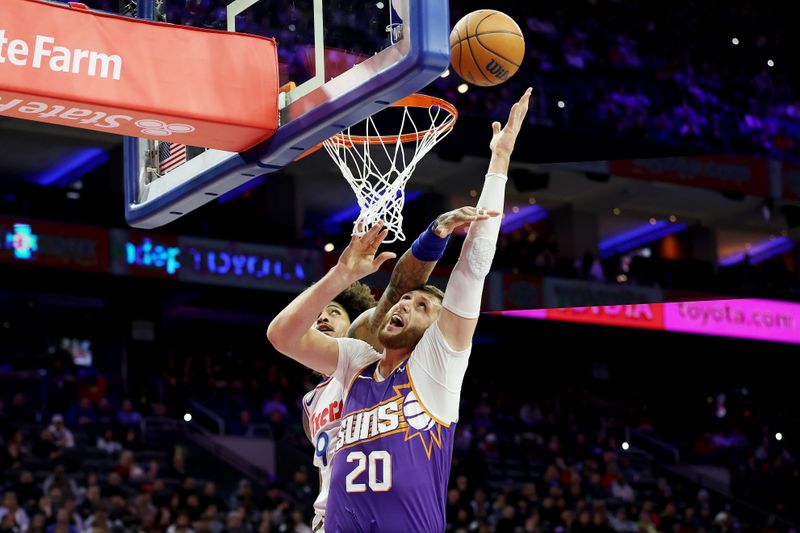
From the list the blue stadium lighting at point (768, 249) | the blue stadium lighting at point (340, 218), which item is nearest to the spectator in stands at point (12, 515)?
the blue stadium lighting at point (340, 218)

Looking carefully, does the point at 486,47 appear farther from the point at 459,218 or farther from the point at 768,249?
the point at 768,249

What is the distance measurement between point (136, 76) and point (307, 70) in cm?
66

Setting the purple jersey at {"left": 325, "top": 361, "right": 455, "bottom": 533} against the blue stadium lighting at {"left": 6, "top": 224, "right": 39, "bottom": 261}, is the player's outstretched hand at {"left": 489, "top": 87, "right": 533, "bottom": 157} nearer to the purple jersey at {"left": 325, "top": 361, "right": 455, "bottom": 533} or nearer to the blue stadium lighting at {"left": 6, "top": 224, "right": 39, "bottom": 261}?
the purple jersey at {"left": 325, "top": 361, "right": 455, "bottom": 533}

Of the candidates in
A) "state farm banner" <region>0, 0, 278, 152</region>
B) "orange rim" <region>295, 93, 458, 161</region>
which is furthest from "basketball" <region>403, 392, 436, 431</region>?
"orange rim" <region>295, 93, 458, 161</region>

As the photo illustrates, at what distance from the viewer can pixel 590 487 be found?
18.7m

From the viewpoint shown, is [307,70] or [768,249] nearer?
[307,70]

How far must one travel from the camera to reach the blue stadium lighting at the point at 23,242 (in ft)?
58.4

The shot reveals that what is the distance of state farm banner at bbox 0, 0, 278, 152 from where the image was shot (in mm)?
4168

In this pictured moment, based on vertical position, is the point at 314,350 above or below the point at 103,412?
below

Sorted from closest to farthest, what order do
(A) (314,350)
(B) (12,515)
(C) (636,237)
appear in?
1. (A) (314,350)
2. (B) (12,515)
3. (C) (636,237)

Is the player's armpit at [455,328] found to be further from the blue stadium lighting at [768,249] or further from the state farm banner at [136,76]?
the blue stadium lighting at [768,249]

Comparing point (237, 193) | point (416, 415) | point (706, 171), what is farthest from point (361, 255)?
point (706, 171)

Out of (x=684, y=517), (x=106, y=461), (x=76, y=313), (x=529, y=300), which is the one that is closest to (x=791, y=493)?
(x=684, y=517)

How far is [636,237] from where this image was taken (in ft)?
96.2
